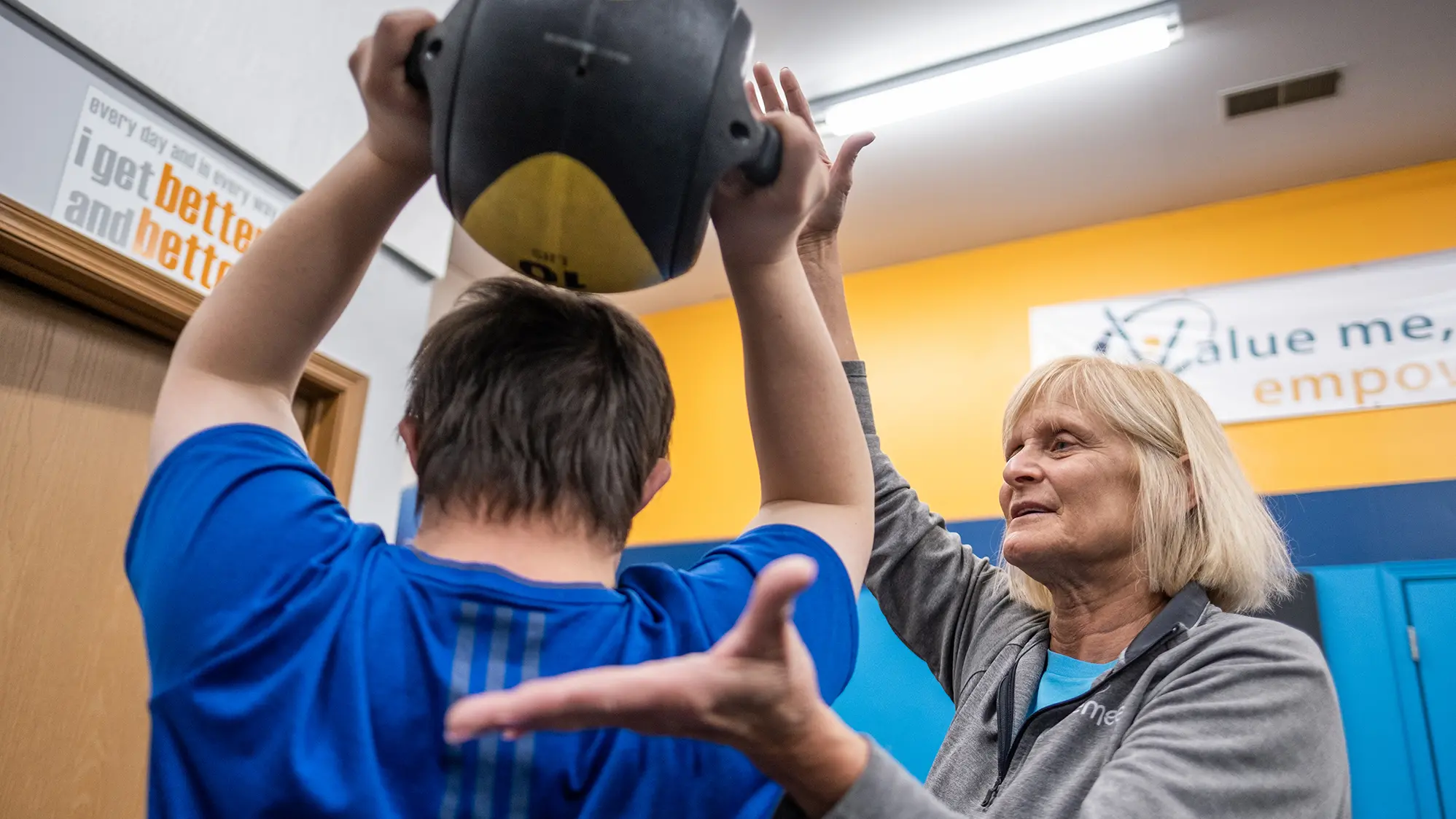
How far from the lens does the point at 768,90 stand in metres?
1.07

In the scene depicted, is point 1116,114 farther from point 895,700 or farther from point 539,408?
point 539,408

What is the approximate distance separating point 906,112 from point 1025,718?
2.70m

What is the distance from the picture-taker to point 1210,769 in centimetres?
94

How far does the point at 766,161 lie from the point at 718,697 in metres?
0.38

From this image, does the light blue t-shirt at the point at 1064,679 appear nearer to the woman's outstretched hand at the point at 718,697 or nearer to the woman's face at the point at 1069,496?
the woman's face at the point at 1069,496

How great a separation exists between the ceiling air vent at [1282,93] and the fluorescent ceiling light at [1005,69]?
471mm

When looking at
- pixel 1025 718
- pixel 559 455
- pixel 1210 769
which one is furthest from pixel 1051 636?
pixel 559 455

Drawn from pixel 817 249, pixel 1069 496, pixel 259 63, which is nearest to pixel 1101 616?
pixel 1069 496

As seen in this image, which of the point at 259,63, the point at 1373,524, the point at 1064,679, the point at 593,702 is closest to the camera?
the point at 593,702

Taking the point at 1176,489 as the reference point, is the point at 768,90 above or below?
above

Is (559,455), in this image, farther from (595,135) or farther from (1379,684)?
(1379,684)

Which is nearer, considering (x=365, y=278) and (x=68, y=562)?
(x=68, y=562)

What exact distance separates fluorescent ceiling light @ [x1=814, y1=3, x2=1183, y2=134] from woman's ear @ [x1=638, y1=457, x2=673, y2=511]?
2.93m

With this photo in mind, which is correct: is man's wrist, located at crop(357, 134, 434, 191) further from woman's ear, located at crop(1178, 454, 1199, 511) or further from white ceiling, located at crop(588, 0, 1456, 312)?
white ceiling, located at crop(588, 0, 1456, 312)
